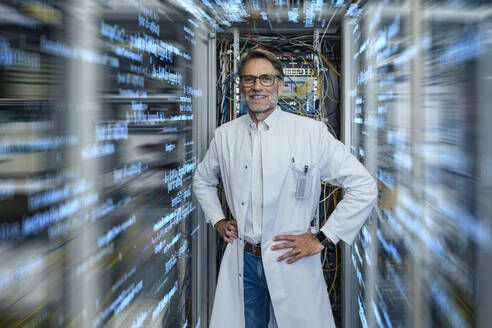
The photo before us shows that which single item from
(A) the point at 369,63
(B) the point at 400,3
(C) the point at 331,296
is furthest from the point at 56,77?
(C) the point at 331,296

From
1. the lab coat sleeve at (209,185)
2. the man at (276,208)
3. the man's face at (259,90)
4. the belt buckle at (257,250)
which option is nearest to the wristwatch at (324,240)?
the man at (276,208)

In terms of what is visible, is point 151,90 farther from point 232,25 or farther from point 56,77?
point 232,25

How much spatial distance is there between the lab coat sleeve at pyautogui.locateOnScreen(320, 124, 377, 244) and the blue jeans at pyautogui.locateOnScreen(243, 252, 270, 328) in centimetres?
38

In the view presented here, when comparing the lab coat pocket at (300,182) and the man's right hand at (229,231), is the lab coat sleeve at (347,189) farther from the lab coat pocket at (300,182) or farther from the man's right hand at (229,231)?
the man's right hand at (229,231)

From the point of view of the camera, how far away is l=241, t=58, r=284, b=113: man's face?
1.73 m

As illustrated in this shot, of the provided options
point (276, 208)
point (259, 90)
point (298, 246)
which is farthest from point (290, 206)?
point (259, 90)

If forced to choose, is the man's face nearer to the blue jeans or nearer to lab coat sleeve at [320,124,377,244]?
lab coat sleeve at [320,124,377,244]

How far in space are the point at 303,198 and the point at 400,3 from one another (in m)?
0.94

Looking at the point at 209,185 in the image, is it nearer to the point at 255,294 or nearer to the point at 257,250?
the point at 257,250

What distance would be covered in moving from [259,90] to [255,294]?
3.41 feet

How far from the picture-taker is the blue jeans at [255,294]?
67.0 inches

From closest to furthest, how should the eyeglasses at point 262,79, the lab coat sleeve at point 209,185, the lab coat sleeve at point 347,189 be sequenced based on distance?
1. the lab coat sleeve at point 347,189
2. the eyeglasses at point 262,79
3. the lab coat sleeve at point 209,185

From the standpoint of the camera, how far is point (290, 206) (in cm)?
167

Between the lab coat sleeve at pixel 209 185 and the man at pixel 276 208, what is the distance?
0.08 meters
